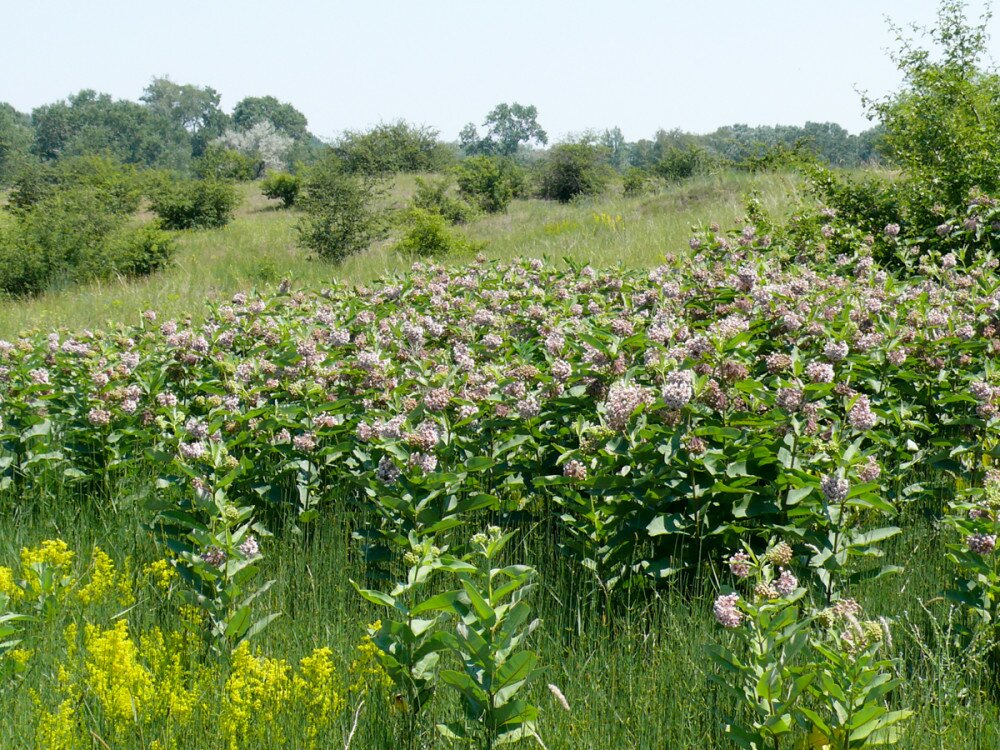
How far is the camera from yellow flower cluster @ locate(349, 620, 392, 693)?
286 cm

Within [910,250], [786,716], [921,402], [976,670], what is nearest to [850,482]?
[976,670]

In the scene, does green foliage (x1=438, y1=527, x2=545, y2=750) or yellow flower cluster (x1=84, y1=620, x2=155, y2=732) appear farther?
yellow flower cluster (x1=84, y1=620, x2=155, y2=732)

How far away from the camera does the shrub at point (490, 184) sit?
30.9m

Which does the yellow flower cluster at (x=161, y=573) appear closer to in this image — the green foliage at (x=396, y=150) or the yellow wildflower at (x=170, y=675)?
the yellow wildflower at (x=170, y=675)

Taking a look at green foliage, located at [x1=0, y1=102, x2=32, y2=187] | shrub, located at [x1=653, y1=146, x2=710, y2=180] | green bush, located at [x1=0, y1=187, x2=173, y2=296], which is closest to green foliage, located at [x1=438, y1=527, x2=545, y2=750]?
green bush, located at [x1=0, y1=187, x2=173, y2=296]

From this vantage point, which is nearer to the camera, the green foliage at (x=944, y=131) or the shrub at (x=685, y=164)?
the green foliage at (x=944, y=131)

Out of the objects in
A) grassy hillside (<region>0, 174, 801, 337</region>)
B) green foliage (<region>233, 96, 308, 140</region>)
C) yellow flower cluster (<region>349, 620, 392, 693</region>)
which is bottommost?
yellow flower cluster (<region>349, 620, 392, 693</region>)

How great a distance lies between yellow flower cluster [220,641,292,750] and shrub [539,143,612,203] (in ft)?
96.5

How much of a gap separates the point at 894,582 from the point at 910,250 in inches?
189

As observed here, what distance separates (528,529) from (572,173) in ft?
96.0

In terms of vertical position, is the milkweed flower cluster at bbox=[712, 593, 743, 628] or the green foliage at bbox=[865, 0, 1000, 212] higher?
the green foliage at bbox=[865, 0, 1000, 212]

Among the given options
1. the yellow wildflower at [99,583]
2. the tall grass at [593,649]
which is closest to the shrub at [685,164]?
the tall grass at [593,649]

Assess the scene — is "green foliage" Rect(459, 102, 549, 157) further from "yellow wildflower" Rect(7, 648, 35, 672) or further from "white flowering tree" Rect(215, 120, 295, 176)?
"yellow wildflower" Rect(7, 648, 35, 672)

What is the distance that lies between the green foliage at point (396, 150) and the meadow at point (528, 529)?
30449 mm
